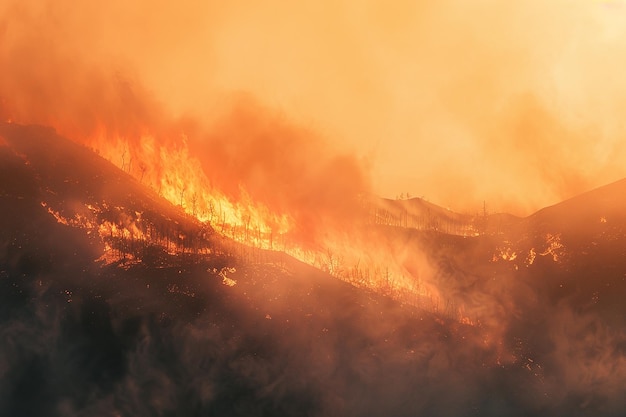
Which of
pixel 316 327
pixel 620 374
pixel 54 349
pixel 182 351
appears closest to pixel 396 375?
pixel 316 327

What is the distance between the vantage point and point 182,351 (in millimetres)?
164500

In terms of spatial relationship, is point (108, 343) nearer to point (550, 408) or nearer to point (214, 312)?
point (214, 312)

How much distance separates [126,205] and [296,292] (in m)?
40.1

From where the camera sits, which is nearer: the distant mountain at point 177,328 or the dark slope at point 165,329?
the dark slope at point 165,329

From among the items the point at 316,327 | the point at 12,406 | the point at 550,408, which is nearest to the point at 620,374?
the point at 550,408

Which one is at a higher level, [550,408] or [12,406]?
[550,408]

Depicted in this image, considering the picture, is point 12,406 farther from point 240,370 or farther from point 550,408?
point 550,408

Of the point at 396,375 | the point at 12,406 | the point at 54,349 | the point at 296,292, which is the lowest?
the point at 12,406

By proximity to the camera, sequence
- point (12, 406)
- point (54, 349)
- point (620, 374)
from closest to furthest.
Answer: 1. point (12, 406)
2. point (54, 349)
3. point (620, 374)

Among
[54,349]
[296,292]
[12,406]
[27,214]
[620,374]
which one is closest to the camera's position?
[12,406]

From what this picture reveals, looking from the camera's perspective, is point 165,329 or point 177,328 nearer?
point 165,329

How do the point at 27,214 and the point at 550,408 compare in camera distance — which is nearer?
the point at 27,214

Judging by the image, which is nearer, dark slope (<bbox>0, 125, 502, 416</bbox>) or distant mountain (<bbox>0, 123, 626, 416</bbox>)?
dark slope (<bbox>0, 125, 502, 416</bbox>)

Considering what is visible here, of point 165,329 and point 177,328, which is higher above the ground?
point 177,328
